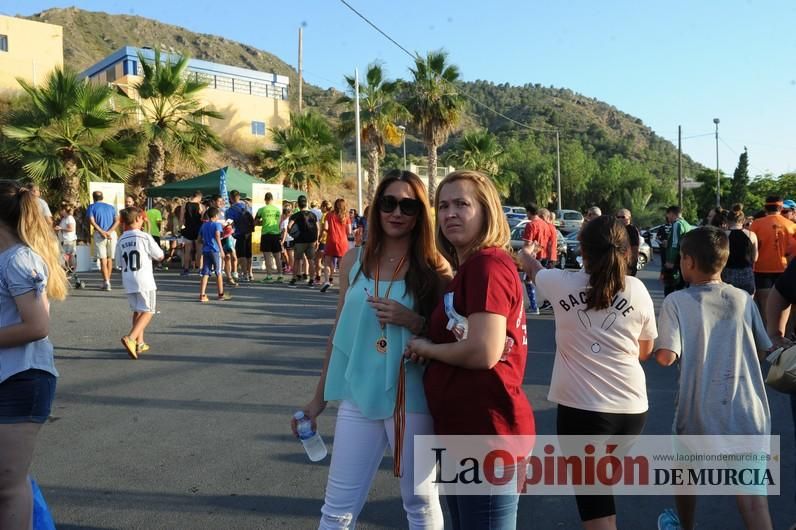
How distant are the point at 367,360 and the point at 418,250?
1.61ft

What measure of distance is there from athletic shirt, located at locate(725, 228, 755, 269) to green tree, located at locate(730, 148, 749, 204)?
5350 cm

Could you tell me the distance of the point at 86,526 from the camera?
3512 millimetres

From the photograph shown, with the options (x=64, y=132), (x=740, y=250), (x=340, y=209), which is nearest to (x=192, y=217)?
(x=340, y=209)

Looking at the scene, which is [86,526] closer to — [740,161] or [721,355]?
[721,355]

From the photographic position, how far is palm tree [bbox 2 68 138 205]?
63.9ft

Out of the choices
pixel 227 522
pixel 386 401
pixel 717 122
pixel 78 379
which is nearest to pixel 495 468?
pixel 386 401

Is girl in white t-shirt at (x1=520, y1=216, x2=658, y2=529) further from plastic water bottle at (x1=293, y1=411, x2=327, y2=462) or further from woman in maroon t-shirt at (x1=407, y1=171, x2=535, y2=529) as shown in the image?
plastic water bottle at (x1=293, y1=411, x2=327, y2=462)

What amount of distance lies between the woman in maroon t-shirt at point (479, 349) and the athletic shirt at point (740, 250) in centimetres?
671

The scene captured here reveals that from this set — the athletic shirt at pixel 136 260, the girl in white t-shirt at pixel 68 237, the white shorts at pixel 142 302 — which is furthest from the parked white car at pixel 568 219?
the white shorts at pixel 142 302

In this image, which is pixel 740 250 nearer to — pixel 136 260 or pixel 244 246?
pixel 136 260

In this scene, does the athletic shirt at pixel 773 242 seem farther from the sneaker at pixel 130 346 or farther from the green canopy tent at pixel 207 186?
the green canopy tent at pixel 207 186

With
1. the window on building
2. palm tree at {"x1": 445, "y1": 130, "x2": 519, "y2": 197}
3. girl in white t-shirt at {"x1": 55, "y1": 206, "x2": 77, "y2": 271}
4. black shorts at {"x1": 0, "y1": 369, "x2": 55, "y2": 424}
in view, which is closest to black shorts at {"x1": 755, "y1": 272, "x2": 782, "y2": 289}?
black shorts at {"x1": 0, "y1": 369, "x2": 55, "y2": 424}

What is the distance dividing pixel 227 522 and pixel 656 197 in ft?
227

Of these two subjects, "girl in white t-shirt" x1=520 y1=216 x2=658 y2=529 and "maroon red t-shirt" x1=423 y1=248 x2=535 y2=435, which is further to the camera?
"girl in white t-shirt" x1=520 y1=216 x2=658 y2=529
